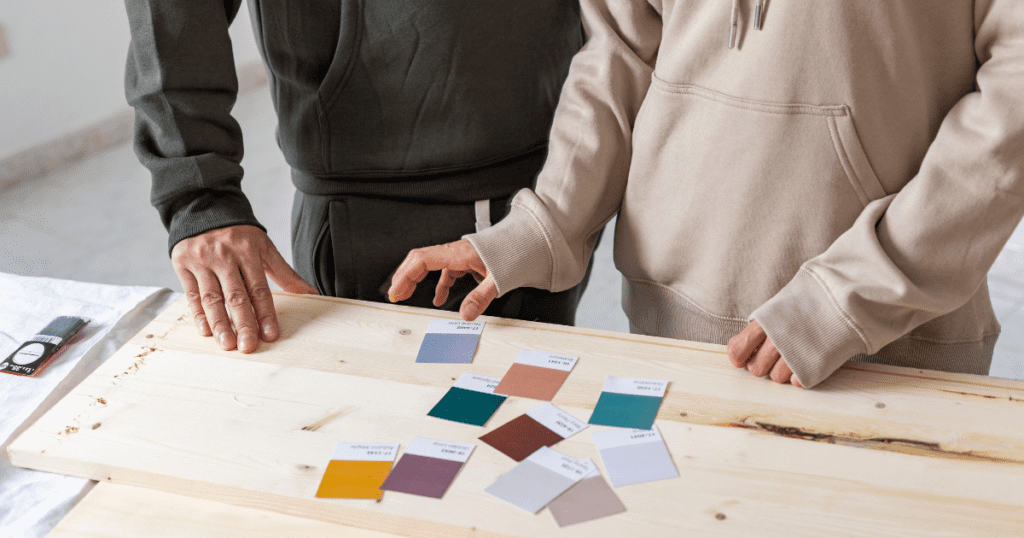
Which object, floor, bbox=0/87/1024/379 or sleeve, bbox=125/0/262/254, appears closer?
sleeve, bbox=125/0/262/254

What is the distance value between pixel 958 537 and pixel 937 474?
0.09 metres

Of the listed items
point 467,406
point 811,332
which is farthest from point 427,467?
point 811,332

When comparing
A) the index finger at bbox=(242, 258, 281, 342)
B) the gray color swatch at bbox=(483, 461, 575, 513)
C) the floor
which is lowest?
the floor

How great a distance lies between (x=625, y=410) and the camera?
932mm

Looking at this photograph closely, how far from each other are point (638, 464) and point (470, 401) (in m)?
0.22

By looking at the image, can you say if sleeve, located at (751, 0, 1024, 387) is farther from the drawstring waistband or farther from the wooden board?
the drawstring waistband

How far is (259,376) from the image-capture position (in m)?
1.01

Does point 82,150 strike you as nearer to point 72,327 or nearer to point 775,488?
point 72,327

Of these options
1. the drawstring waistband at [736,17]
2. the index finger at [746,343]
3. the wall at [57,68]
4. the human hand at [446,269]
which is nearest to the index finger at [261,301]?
the human hand at [446,269]

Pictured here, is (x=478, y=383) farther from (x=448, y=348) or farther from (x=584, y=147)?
(x=584, y=147)

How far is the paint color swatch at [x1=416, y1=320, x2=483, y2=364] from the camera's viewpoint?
1.04 metres

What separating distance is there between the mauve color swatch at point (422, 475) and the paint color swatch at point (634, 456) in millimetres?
160

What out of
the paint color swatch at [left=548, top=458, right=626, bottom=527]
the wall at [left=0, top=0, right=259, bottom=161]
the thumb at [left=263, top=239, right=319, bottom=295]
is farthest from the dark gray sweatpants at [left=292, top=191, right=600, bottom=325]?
the wall at [left=0, top=0, right=259, bottom=161]

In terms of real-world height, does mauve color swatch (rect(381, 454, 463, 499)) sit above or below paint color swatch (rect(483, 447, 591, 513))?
above
